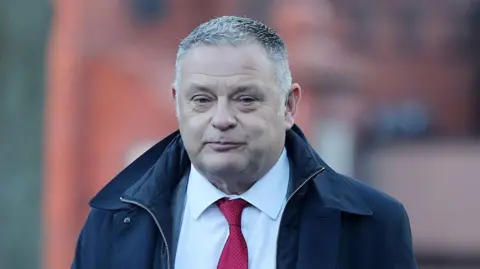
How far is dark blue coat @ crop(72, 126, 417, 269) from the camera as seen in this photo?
2213 millimetres

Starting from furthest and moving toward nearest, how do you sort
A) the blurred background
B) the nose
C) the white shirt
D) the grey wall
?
the blurred background < the grey wall < the white shirt < the nose

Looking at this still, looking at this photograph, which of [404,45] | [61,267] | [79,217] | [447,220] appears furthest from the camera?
[404,45]

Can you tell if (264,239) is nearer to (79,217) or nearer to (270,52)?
(270,52)

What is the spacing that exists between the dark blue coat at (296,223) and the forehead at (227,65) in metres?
0.27

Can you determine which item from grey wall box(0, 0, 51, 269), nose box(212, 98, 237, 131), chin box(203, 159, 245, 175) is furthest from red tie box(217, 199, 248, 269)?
grey wall box(0, 0, 51, 269)

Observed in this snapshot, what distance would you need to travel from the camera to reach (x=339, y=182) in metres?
2.36

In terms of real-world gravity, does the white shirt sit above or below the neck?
below

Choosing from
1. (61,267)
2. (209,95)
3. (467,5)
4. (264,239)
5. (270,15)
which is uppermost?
(467,5)

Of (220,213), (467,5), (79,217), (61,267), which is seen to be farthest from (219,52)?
(467,5)

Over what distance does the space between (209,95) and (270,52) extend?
0.19 metres

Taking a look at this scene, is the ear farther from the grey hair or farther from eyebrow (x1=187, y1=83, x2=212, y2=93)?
eyebrow (x1=187, y1=83, x2=212, y2=93)

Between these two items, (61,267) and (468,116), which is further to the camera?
(468,116)

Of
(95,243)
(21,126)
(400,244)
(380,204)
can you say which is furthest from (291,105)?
(21,126)

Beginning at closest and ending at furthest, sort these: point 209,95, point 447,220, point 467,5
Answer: point 209,95, point 447,220, point 467,5
